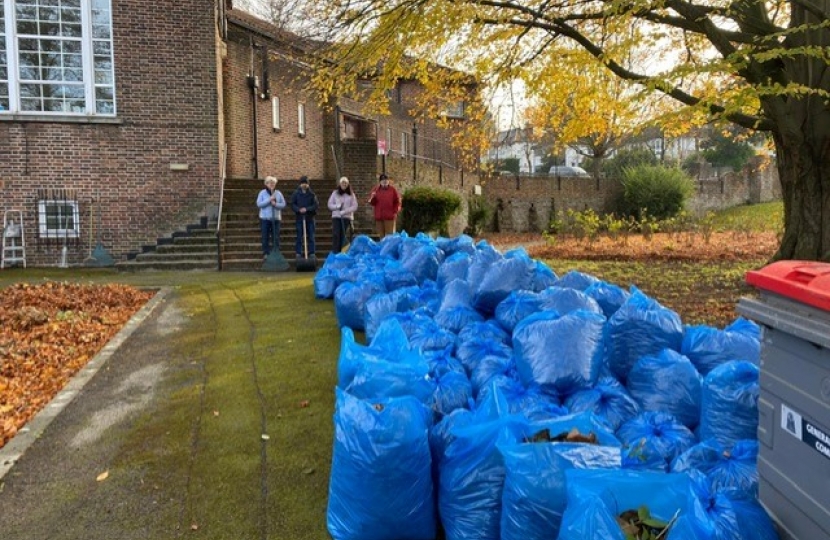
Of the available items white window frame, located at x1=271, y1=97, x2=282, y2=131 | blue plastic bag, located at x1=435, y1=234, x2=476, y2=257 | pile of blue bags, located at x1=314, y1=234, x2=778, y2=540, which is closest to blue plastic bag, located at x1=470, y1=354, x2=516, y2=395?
pile of blue bags, located at x1=314, y1=234, x2=778, y2=540

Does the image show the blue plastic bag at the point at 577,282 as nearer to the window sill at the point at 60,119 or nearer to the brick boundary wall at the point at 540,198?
the window sill at the point at 60,119

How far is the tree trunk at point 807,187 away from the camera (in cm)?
866

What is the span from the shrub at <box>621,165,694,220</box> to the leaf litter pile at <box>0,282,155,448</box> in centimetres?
2574

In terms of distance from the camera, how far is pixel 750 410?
3.20 metres

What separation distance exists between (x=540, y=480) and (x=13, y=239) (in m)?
15.2

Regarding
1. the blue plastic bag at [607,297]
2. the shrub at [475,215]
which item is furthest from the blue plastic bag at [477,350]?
the shrub at [475,215]

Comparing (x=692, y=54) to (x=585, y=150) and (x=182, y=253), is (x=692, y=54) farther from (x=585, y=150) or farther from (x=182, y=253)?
(x=585, y=150)

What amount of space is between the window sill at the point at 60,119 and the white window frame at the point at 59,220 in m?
1.71

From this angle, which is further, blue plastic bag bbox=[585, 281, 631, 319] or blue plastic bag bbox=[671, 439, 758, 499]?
blue plastic bag bbox=[585, 281, 631, 319]

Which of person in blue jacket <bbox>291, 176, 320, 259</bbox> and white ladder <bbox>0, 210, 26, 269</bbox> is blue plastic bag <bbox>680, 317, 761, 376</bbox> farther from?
white ladder <bbox>0, 210, 26, 269</bbox>

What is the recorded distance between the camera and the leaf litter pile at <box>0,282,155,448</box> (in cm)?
560

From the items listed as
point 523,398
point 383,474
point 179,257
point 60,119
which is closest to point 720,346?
point 523,398

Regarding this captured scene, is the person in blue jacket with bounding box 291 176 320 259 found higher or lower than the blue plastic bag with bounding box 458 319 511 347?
higher

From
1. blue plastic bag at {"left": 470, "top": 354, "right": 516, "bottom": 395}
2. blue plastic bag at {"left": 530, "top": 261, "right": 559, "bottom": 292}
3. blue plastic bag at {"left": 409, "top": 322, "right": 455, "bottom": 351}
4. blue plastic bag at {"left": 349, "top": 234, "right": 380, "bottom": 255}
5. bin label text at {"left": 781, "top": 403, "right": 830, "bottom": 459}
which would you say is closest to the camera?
bin label text at {"left": 781, "top": 403, "right": 830, "bottom": 459}
